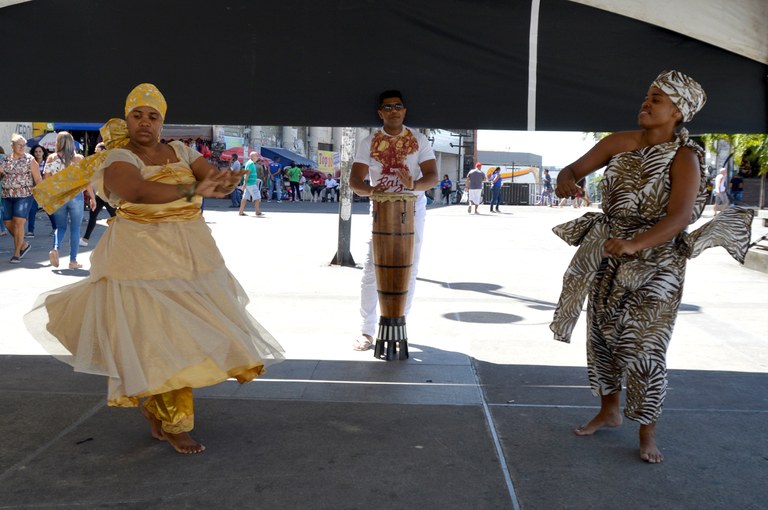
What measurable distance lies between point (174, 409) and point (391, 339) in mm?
2339

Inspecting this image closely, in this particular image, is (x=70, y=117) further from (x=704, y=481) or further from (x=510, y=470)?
(x=704, y=481)

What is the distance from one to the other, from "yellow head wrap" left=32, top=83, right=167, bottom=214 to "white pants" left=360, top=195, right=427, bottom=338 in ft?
7.69

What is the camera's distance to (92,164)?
4324mm

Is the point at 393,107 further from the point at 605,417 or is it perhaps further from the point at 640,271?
the point at 605,417

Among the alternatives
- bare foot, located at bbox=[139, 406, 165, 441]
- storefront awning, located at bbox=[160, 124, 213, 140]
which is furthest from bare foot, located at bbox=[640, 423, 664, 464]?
storefront awning, located at bbox=[160, 124, 213, 140]

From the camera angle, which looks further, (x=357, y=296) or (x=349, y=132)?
(x=349, y=132)

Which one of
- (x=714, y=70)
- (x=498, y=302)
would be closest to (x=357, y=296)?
(x=498, y=302)

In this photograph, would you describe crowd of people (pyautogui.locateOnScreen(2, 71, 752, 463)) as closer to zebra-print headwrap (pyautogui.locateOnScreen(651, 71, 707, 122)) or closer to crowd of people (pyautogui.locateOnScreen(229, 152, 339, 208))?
zebra-print headwrap (pyautogui.locateOnScreen(651, 71, 707, 122))

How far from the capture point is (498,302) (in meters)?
8.98

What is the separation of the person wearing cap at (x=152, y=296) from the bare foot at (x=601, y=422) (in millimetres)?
1830

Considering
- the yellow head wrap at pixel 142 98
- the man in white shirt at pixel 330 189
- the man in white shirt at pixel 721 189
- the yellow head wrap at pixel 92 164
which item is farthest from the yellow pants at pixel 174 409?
the man in white shirt at pixel 330 189

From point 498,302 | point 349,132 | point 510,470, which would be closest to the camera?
point 510,470

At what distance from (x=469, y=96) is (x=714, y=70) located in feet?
5.64

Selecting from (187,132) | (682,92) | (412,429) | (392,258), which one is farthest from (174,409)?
(187,132)
